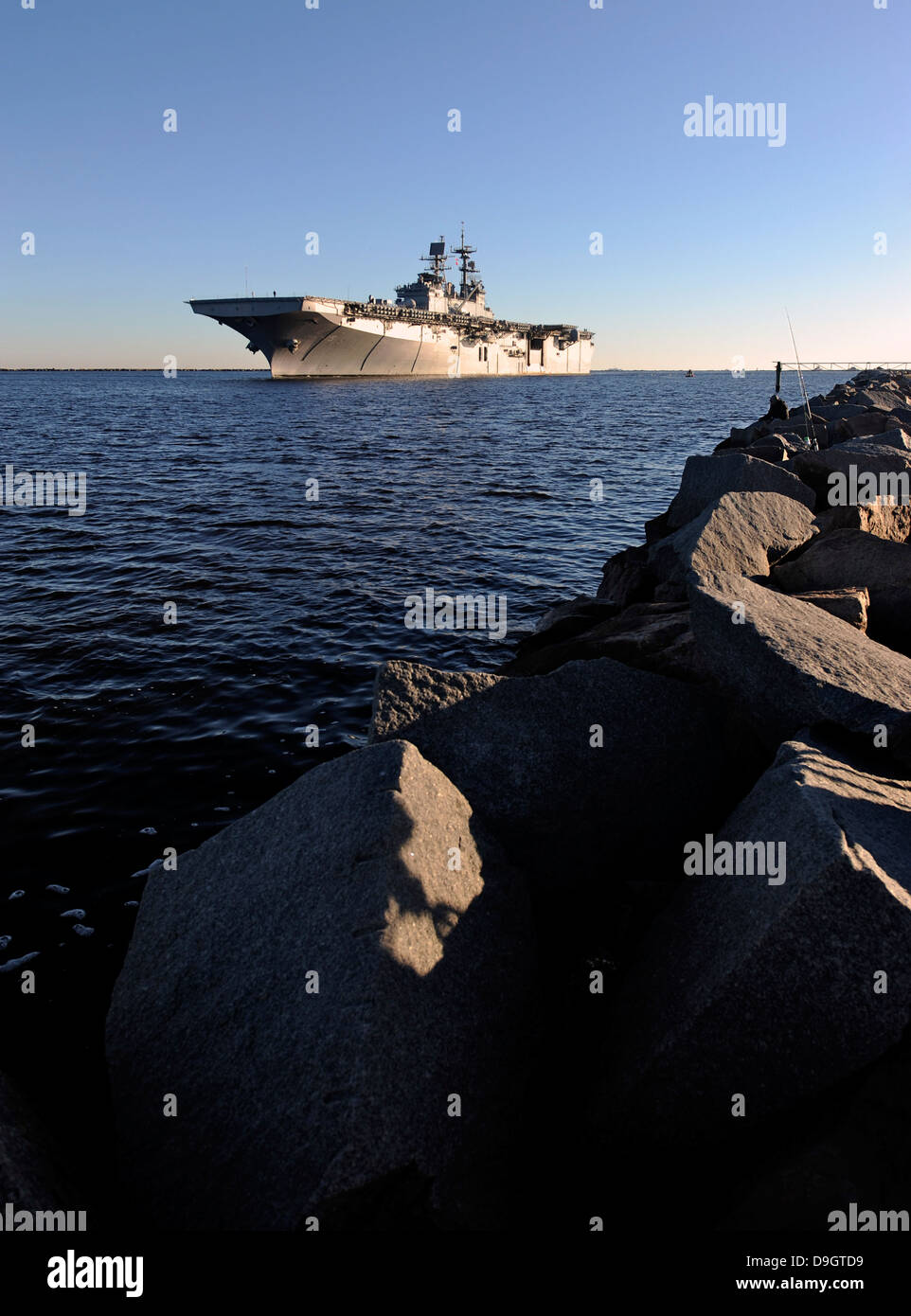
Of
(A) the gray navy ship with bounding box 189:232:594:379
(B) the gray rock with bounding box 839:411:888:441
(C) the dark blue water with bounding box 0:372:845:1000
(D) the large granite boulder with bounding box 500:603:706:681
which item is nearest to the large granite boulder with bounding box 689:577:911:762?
(D) the large granite boulder with bounding box 500:603:706:681

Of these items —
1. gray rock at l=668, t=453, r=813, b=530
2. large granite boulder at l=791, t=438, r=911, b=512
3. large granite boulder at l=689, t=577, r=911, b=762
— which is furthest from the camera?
gray rock at l=668, t=453, r=813, b=530

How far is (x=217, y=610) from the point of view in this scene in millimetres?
11023

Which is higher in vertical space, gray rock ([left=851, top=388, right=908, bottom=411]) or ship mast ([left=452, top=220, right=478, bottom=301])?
ship mast ([left=452, top=220, right=478, bottom=301])

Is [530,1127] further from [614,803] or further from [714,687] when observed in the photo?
[714,687]

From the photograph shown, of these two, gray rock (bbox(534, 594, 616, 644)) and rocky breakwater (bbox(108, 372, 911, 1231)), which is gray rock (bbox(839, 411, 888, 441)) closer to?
Result: gray rock (bbox(534, 594, 616, 644))

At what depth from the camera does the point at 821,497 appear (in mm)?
8625

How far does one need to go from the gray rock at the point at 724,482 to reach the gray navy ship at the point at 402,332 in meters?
63.9

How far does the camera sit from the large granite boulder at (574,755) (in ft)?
13.0

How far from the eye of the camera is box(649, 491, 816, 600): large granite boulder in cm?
610

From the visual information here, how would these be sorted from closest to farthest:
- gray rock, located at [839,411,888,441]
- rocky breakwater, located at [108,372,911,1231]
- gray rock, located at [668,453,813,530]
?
rocky breakwater, located at [108,372,911,1231] < gray rock, located at [668,453,813,530] < gray rock, located at [839,411,888,441]

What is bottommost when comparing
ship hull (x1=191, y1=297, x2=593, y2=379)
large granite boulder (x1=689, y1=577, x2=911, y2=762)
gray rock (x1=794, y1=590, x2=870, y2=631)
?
large granite boulder (x1=689, y1=577, x2=911, y2=762)

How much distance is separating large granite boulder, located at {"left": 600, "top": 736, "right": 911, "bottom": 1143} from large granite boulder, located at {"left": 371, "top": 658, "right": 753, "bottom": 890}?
3.65 ft

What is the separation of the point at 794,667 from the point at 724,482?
19.6 ft

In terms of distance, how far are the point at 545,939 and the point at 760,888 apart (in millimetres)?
1440
